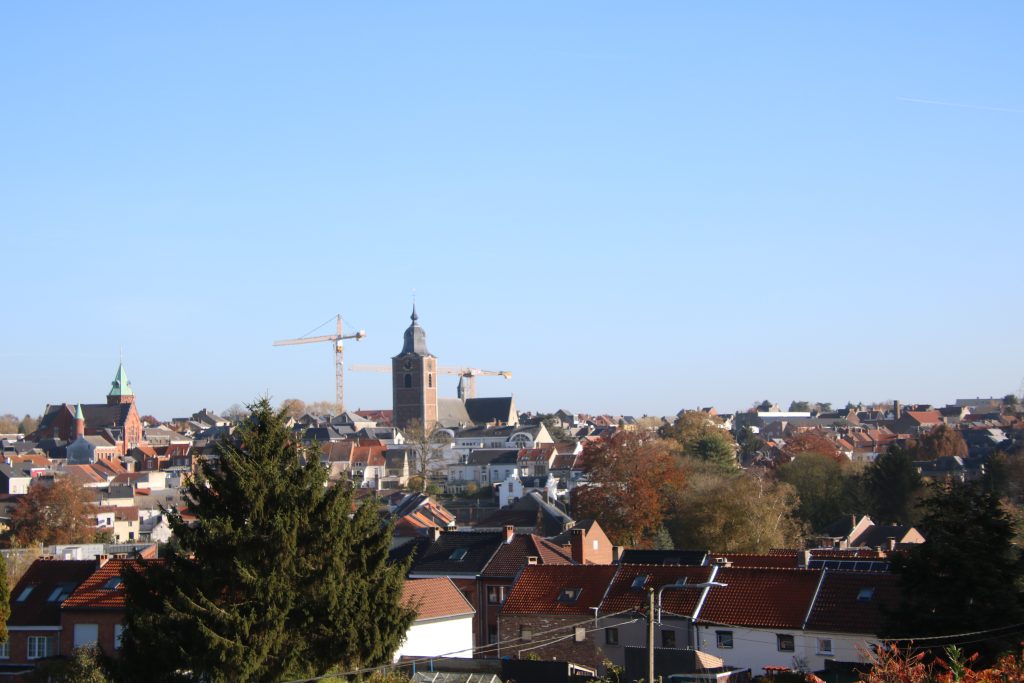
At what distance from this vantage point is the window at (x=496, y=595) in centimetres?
4291

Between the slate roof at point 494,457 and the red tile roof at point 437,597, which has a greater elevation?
the slate roof at point 494,457

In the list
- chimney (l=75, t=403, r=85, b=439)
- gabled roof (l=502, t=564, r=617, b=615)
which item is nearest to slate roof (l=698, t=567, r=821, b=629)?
gabled roof (l=502, t=564, r=617, b=615)

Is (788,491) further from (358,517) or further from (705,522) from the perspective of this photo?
(358,517)

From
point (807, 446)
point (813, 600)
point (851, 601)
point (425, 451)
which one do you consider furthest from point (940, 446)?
point (851, 601)

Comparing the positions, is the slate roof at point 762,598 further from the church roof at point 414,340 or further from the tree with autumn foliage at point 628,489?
the church roof at point 414,340

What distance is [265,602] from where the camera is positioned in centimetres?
2236

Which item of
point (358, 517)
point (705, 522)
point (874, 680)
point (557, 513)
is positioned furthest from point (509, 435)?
point (874, 680)

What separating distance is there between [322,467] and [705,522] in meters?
35.7

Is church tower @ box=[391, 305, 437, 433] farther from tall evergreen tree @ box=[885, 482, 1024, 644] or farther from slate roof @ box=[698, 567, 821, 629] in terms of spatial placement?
tall evergreen tree @ box=[885, 482, 1024, 644]

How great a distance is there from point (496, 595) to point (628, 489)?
2237 cm

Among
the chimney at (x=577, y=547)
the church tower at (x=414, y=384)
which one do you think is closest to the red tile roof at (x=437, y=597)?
the chimney at (x=577, y=547)

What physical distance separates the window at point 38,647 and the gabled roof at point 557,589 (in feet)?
42.5

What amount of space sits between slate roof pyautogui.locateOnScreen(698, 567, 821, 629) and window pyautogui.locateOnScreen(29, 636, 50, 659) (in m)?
18.2

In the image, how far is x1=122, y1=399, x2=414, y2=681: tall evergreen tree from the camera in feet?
72.2
